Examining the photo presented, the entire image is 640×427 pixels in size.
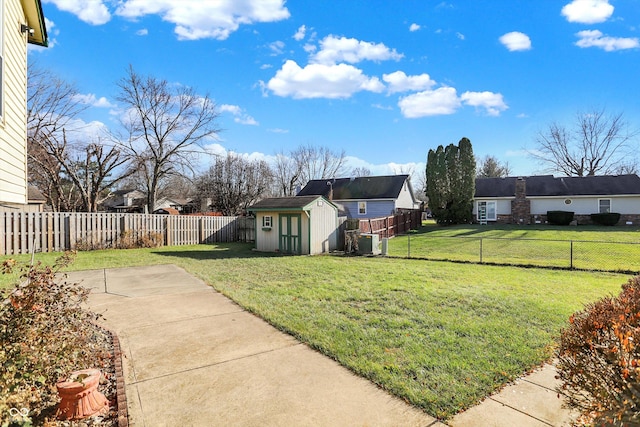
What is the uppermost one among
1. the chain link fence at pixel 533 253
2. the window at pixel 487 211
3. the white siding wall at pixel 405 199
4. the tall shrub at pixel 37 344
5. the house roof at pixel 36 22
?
the house roof at pixel 36 22

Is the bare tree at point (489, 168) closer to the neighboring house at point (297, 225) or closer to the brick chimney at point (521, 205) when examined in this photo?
the brick chimney at point (521, 205)

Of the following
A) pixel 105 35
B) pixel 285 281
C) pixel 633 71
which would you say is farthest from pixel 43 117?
pixel 633 71

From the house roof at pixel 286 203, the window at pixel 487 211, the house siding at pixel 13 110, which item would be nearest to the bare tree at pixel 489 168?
the window at pixel 487 211

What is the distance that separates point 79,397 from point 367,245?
12.6 metres

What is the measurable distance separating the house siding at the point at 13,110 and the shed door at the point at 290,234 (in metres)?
9.56

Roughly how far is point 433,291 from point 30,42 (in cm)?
A: 1124

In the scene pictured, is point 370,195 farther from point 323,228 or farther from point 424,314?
point 424,314

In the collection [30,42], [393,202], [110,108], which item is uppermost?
[110,108]

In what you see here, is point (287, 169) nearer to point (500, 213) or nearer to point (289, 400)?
point (500, 213)

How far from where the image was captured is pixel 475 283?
8352 mm

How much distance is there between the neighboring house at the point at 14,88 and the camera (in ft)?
16.9

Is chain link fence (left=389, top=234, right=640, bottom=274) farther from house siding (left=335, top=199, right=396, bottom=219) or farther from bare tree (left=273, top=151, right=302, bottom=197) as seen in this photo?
bare tree (left=273, top=151, right=302, bottom=197)

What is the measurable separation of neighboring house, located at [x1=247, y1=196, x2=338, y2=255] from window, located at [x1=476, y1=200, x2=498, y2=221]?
59.5ft

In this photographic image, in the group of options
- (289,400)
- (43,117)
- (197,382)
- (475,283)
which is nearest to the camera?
(289,400)
